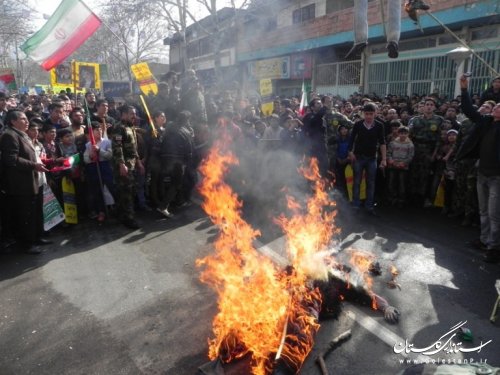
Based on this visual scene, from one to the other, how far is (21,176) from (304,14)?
2017cm

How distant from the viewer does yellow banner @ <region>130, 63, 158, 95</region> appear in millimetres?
10875

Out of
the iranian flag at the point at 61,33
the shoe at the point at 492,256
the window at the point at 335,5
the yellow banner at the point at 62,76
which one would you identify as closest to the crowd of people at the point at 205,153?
the shoe at the point at 492,256

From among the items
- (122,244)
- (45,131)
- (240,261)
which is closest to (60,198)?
(45,131)

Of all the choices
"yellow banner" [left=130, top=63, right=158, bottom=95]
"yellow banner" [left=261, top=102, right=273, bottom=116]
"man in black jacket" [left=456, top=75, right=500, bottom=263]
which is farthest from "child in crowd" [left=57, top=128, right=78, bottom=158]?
"man in black jacket" [left=456, top=75, right=500, bottom=263]

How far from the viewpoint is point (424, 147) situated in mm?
7543

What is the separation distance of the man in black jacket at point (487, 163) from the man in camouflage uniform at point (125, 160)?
5.37m

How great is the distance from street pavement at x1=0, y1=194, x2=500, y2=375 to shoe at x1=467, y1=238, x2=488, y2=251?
167mm

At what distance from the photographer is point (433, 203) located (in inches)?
298

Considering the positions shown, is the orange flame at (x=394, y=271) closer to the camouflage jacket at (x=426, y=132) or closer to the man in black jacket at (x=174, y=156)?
the camouflage jacket at (x=426, y=132)

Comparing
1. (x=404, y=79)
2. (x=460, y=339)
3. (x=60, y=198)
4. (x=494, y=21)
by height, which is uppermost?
(x=494, y=21)

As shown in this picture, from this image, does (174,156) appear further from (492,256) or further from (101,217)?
(492,256)

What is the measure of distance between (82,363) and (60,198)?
4.34 meters

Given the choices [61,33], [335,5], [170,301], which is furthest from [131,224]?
[335,5]

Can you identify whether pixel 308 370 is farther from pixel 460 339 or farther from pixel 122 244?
pixel 122 244
